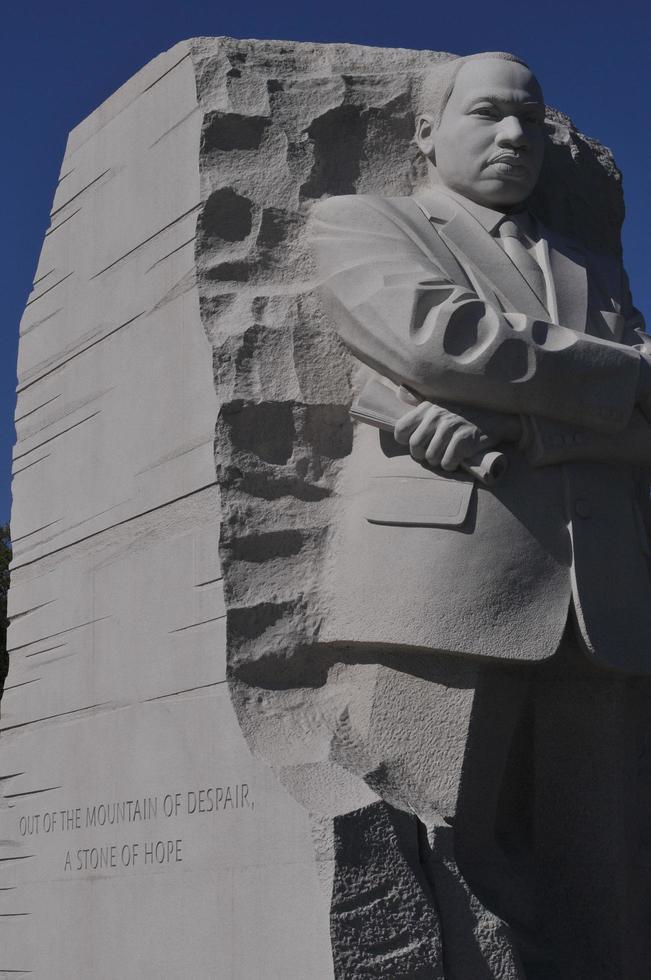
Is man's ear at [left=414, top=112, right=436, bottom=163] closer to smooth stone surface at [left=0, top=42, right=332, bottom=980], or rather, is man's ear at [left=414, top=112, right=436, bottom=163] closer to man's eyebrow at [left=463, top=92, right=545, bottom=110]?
man's eyebrow at [left=463, top=92, right=545, bottom=110]

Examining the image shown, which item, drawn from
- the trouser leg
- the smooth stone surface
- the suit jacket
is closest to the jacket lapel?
the suit jacket

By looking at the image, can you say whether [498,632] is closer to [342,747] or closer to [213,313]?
[342,747]

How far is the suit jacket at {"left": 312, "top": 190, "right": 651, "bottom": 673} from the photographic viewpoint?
4402mm

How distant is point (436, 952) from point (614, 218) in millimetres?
2875

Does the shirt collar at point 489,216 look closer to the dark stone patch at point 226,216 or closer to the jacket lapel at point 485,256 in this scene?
the jacket lapel at point 485,256

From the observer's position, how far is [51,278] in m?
5.88

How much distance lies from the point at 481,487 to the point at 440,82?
4.74 feet

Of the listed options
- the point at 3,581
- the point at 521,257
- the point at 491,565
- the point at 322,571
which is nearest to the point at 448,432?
the point at 491,565

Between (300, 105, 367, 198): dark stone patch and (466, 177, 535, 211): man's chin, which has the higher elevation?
(300, 105, 367, 198): dark stone patch

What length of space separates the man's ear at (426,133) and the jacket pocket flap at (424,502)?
1.20 m

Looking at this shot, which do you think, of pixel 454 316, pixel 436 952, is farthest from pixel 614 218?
pixel 436 952

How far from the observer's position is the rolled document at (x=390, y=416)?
441cm

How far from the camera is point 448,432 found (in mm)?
4418

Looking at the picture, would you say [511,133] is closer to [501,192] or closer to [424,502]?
[501,192]
